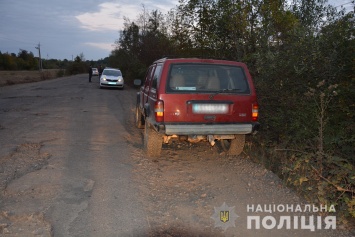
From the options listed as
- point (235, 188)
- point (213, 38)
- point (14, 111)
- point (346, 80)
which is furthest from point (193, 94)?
point (14, 111)

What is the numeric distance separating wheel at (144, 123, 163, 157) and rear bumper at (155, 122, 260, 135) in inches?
28.1

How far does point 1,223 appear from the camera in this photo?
3807 millimetres

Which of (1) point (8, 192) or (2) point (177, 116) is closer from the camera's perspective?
(1) point (8, 192)

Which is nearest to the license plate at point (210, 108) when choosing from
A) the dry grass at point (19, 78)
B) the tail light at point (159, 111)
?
the tail light at point (159, 111)

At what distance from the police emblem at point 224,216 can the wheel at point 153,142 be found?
228 centimetres

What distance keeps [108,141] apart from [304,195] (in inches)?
185

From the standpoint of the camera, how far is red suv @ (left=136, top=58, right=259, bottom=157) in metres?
5.64

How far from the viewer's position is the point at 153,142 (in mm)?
6434

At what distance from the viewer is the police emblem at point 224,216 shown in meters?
3.97

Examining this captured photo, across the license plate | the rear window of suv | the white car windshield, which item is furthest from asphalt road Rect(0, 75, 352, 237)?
the white car windshield

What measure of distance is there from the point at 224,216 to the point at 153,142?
2.59 meters

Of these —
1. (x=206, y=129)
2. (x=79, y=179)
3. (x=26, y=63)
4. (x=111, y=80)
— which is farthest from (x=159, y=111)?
(x=26, y=63)

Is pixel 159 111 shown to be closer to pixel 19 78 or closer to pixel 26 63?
pixel 19 78

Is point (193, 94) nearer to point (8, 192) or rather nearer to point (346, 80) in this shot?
point (346, 80)
